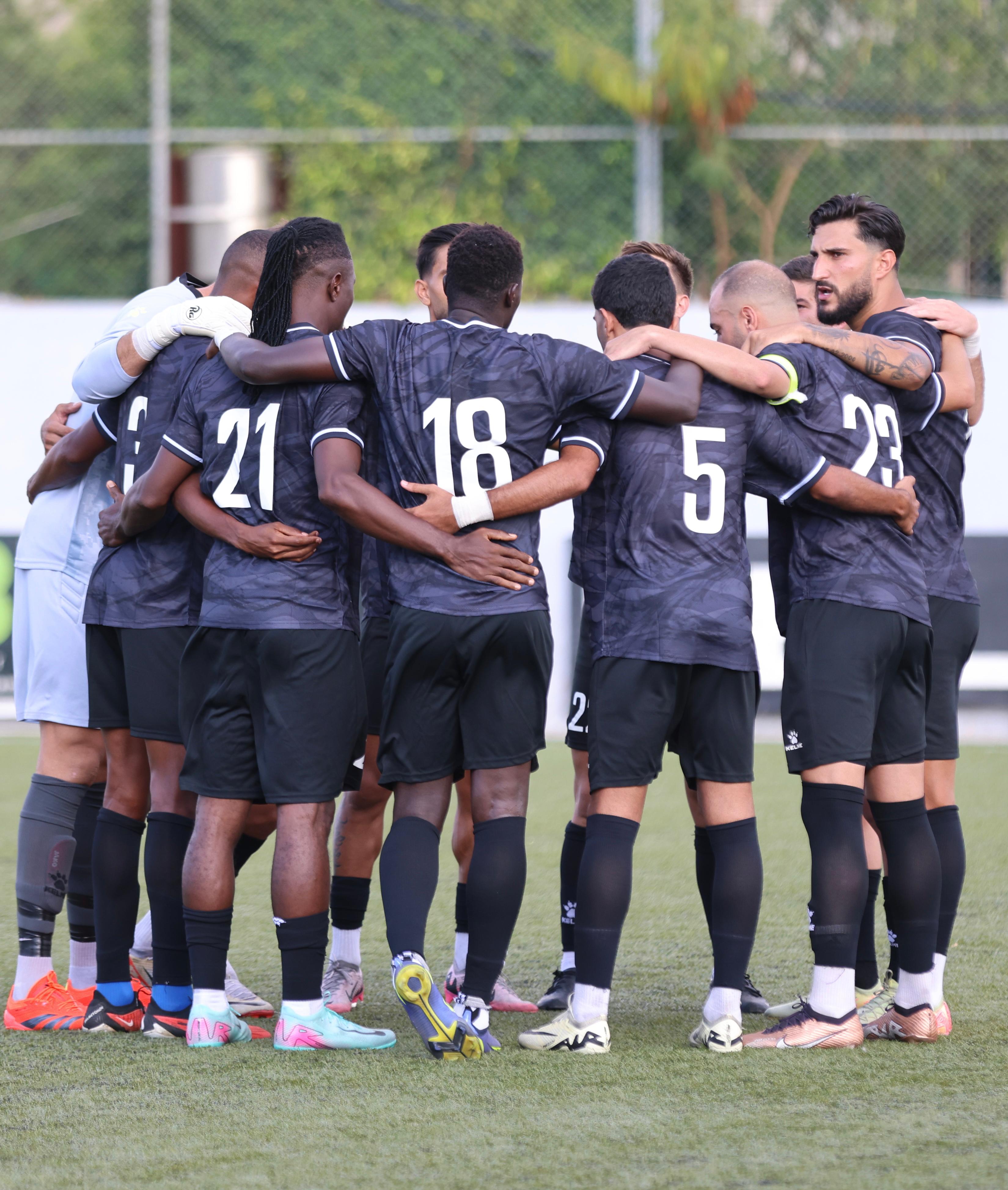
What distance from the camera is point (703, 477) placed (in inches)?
157

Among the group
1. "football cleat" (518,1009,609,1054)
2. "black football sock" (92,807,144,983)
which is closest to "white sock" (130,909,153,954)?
"black football sock" (92,807,144,983)

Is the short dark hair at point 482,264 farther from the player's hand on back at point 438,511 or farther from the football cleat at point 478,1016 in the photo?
the football cleat at point 478,1016

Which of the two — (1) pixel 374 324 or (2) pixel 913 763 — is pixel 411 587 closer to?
(1) pixel 374 324

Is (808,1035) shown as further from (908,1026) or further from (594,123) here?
(594,123)

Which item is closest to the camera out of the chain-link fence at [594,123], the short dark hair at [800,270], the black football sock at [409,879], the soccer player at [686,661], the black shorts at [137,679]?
the black football sock at [409,879]

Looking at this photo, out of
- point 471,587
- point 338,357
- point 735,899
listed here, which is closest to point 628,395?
point 471,587

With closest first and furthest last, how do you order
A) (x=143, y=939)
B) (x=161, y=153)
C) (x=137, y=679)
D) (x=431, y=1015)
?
(x=431, y=1015)
(x=137, y=679)
(x=143, y=939)
(x=161, y=153)

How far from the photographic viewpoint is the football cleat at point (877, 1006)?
14.0 ft

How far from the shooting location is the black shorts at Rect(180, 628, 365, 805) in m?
3.94

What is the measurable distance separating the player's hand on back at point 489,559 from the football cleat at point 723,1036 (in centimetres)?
122

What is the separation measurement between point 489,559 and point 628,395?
1.79 ft

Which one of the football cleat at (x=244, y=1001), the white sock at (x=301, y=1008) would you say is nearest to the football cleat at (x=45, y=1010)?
the football cleat at (x=244, y=1001)

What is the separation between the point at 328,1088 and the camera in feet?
11.7

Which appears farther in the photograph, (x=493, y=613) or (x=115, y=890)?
(x=115, y=890)
